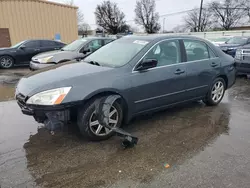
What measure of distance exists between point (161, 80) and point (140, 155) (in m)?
1.39

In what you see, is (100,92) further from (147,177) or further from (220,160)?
(220,160)

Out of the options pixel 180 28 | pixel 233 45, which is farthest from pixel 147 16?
pixel 233 45

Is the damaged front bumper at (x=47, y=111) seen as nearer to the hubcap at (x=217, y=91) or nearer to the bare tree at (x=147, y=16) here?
the hubcap at (x=217, y=91)

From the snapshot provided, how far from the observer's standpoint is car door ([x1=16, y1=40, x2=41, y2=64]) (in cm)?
1099

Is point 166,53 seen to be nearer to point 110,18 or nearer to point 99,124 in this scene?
point 99,124

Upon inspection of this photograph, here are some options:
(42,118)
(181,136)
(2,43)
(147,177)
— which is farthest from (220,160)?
(2,43)

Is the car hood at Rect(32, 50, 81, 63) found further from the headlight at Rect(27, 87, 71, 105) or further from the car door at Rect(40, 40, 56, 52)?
the headlight at Rect(27, 87, 71, 105)

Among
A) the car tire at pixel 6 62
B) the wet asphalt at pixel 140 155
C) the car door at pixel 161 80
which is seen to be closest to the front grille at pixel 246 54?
the wet asphalt at pixel 140 155

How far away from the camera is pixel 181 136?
3703 millimetres

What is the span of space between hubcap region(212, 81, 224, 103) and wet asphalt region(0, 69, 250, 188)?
2.16 ft

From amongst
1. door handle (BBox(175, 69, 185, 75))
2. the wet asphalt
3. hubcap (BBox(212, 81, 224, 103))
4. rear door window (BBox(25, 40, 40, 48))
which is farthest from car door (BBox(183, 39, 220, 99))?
rear door window (BBox(25, 40, 40, 48))

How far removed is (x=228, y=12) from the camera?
175 ft

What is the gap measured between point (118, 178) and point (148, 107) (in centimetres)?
153

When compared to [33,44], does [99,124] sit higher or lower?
lower
